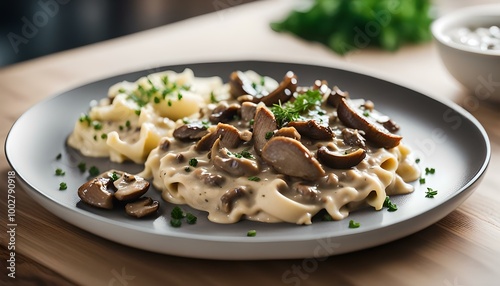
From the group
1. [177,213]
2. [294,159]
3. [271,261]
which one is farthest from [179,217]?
[294,159]

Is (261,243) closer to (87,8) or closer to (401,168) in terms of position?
(401,168)

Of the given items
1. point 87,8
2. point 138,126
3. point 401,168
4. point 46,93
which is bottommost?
point 87,8

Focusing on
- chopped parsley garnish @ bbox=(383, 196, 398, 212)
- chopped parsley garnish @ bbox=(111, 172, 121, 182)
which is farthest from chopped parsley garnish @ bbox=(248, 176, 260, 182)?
chopped parsley garnish @ bbox=(111, 172, 121, 182)

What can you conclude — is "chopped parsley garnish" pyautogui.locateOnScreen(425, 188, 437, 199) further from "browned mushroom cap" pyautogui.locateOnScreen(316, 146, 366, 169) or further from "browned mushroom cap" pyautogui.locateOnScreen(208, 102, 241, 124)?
"browned mushroom cap" pyautogui.locateOnScreen(208, 102, 241, 124)

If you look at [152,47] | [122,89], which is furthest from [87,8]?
[122,89]

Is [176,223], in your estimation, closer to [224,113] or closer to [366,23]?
[224,113]
